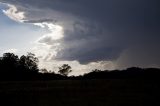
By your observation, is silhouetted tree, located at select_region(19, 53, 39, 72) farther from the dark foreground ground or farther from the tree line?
the dark foreground ground

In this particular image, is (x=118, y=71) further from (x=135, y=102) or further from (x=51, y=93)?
(x=135, y=102)

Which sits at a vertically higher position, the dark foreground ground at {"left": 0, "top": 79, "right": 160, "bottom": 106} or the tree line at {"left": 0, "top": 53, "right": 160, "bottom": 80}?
the tree line at {"left": 0, "top": 53, "right": 160, "bottom": 80}

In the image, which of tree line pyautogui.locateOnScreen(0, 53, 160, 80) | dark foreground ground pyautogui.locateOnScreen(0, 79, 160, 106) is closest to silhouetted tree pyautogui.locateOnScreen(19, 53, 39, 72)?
tree line pyautogui.locateOnScreen(0, 53, 160, 80)

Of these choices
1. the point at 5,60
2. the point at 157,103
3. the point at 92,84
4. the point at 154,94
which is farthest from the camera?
the point at 5,60

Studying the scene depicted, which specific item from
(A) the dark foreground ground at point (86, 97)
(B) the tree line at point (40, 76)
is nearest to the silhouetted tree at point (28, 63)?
(B) the tree line at point (40, 76)

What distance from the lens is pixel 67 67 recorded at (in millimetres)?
192000

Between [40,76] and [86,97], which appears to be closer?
[86,97]

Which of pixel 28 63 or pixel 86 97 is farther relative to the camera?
pixel 28 63

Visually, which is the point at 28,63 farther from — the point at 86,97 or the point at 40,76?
the point at 86,97

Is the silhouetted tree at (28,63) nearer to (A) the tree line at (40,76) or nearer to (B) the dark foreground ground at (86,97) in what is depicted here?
(A) the tree line at (40,76)

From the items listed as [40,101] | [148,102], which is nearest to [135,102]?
[148,102]

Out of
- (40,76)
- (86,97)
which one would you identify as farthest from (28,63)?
(86,97)

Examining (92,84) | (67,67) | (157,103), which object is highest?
(67,67)

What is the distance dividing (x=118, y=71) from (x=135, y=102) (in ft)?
253
